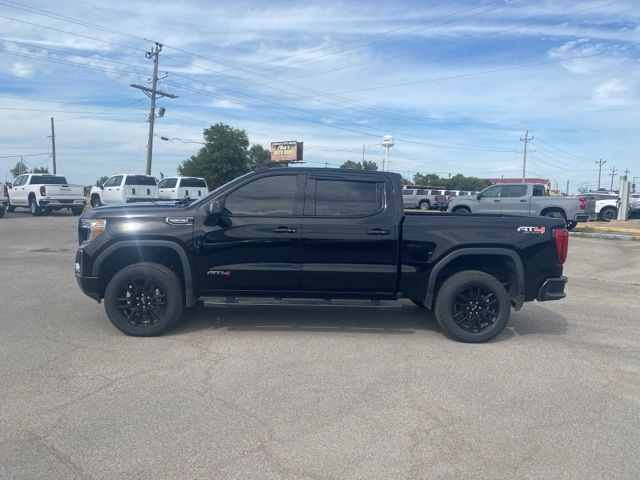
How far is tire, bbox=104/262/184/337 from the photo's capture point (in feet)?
20.9

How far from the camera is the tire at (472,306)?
21.2ft

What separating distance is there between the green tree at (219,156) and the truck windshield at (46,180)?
74.4ft

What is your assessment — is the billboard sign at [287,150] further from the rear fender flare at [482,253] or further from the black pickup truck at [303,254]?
the rear fender flare at [482,253]

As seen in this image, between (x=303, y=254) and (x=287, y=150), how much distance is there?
55842 millimetres

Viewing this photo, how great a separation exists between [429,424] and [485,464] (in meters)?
0.63

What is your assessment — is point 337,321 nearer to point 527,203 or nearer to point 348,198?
point 348,198

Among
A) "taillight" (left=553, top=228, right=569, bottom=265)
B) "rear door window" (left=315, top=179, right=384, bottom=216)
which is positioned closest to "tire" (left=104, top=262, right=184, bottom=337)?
"rear door window" (left=315, top=179, right=384, bottom=216)

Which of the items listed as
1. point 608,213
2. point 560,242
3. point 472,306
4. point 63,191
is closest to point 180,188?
point 63,191

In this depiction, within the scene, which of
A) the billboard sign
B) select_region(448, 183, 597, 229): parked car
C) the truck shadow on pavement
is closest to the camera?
the truck shadow on pavement

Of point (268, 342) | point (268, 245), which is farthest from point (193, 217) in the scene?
point (268, 342)

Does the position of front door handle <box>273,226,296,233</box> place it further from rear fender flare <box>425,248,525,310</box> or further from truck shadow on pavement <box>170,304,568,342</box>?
rear fender flare <box>425,248,525,310</box>

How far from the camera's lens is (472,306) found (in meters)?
6.52

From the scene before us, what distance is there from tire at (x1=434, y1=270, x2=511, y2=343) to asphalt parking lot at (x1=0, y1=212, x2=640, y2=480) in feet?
0.59

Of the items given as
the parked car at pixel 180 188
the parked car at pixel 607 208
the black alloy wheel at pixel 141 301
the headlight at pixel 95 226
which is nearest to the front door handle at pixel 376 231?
the black alloy wheel at pixel 141 301
